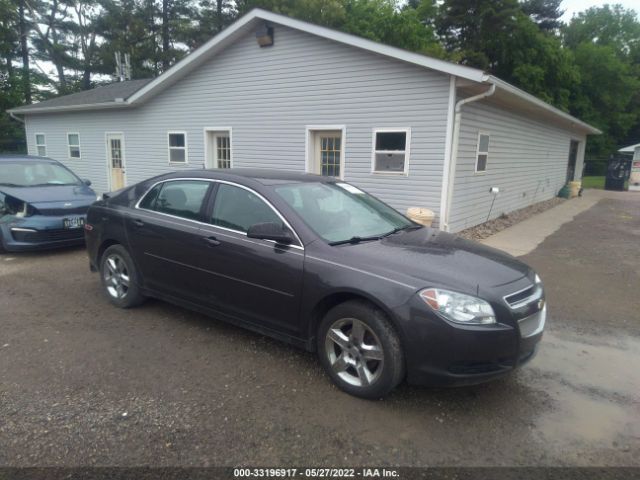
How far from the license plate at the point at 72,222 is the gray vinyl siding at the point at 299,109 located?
497cm

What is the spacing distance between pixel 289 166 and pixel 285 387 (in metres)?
7.97

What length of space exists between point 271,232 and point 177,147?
10.6m

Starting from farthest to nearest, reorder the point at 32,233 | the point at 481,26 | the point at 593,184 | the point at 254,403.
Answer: the point at 481,26, the point at 593,184, the point at 32,233, the point at 254,403

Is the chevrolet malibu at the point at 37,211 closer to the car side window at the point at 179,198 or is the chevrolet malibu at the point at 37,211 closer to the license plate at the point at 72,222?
the license plate at the point at 72,222

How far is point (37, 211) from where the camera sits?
669 centimetres

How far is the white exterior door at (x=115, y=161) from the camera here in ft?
48.4

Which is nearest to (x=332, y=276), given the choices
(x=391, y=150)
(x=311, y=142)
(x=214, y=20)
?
(x=391, y=150)

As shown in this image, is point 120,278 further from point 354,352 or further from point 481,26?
point 481,26

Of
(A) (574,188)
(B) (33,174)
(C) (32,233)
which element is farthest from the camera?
(A) (574,188)

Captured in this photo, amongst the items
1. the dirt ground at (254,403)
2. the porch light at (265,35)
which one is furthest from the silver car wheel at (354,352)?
the porch light at (265,35)

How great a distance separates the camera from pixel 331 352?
323 cm

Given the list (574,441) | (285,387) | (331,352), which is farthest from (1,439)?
(574,441)

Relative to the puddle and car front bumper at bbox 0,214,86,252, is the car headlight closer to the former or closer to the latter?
the puddle

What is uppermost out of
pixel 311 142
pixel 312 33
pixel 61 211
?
pixel 312 33
